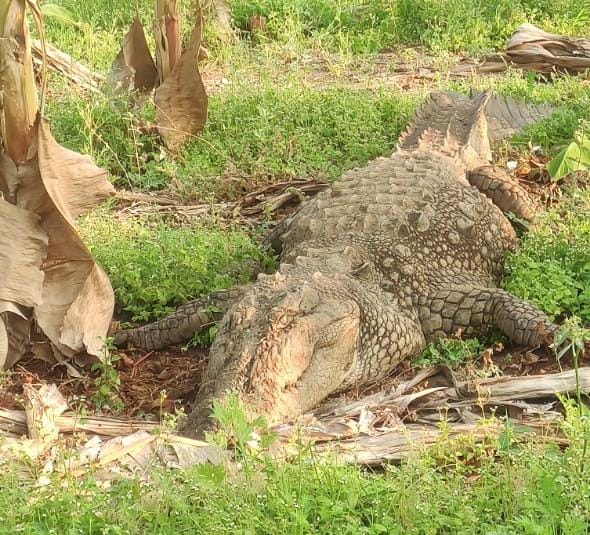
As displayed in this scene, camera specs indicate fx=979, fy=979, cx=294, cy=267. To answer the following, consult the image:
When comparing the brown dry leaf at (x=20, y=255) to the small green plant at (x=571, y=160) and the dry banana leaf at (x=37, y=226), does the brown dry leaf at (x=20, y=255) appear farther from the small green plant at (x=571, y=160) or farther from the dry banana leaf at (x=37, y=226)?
the small green plant at (x=571, y=160)

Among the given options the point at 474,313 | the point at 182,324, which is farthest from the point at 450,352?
the point at 182,324

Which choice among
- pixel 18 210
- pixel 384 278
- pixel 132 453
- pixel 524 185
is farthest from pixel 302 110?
pixel 132 453

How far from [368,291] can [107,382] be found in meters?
1.44

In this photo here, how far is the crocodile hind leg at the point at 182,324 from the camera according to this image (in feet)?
17.7

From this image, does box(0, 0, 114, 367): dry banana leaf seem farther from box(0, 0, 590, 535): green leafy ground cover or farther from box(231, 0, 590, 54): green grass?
box(231, 0, 590, 54): green grass

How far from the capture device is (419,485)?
10.9 feet

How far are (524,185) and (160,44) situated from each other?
118 inches

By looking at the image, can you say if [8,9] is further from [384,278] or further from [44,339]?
[384,278]

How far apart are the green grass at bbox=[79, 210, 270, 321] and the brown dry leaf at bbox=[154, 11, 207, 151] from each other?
1.35 meters

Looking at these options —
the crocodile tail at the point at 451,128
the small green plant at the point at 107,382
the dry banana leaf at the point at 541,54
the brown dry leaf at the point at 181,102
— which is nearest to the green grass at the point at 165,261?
the small green plant at the point at 107,382

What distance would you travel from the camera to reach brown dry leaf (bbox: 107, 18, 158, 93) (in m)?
7.73

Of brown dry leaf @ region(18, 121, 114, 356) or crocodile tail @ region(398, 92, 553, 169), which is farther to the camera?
crocodile tail @ region(398, 92, 553, 169)

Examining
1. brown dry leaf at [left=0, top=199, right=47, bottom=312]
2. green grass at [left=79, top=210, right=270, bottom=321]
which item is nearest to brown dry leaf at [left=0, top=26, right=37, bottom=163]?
brown dry leaf at [left=0, top=199, right=47, bottom=312]

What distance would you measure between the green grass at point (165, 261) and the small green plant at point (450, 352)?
4.14 ft
